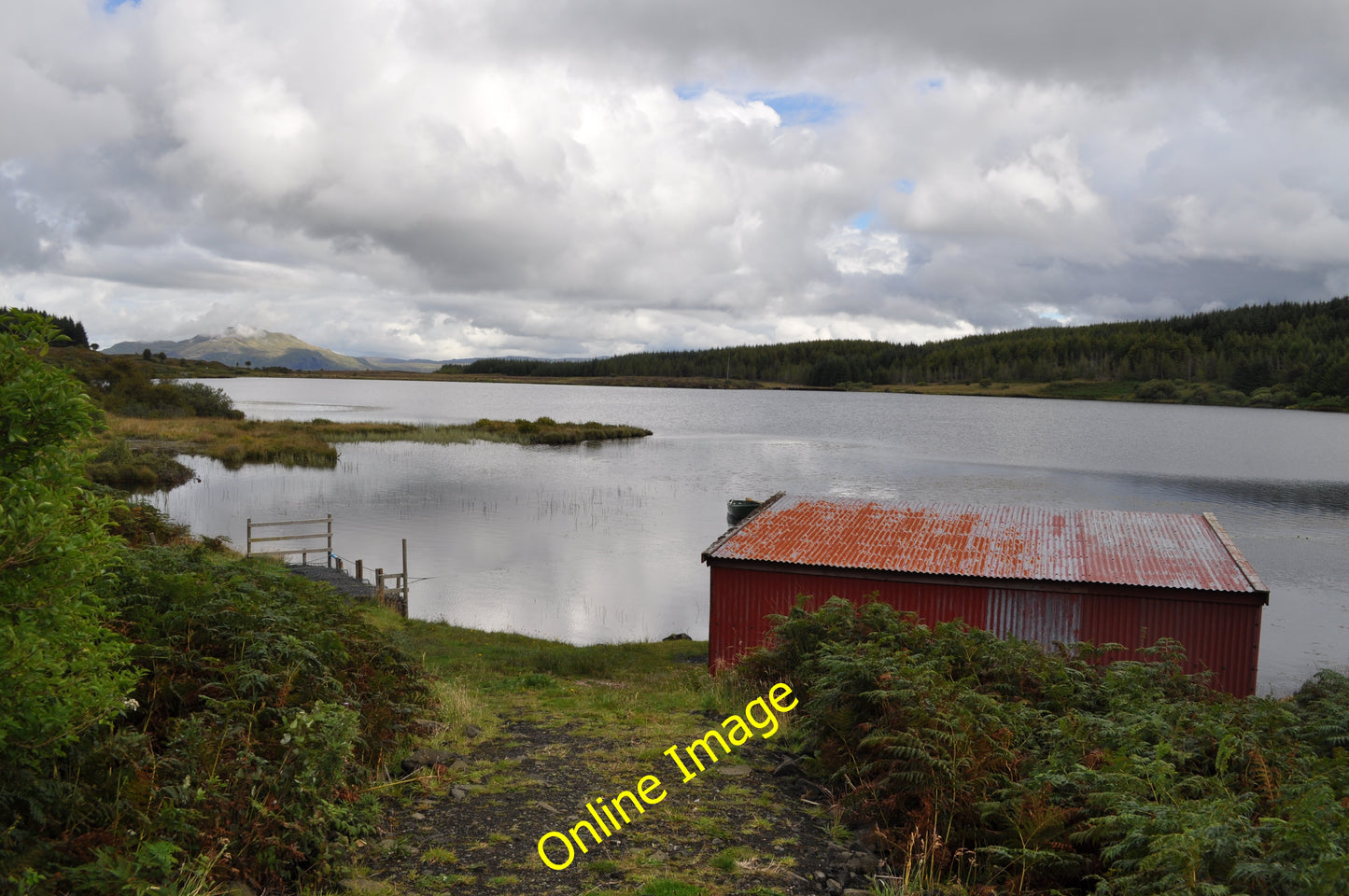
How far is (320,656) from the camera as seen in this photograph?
8.53 m

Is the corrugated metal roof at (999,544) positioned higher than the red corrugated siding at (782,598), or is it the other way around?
the corrugated metal roof at (999,544)

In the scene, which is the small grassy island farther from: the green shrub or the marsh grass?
the marsh grass

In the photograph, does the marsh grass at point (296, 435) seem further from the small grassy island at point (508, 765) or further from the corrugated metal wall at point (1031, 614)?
the small grassy island at point (508, 765)

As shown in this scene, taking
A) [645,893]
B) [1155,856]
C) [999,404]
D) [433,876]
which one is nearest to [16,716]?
[433,876]

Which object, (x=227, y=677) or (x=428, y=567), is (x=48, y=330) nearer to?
(x=227, y=677)

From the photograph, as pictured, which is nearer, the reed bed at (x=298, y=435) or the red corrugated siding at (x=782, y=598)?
the red corrugated siding at (x=782, y=598)

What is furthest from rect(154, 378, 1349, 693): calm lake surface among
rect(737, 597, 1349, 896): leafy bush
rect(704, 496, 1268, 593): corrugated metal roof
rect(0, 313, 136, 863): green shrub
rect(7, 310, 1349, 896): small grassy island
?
rect(0, 313, 136, 863): green shrub

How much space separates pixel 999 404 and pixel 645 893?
16552cm

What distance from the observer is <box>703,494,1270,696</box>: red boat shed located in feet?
51.8

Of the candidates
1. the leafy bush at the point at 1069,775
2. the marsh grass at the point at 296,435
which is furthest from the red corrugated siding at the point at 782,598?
the marsh grass at the point at 296,435

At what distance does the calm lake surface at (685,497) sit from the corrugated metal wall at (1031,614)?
817cm

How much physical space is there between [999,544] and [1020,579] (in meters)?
1.94

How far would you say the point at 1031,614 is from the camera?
648 inches

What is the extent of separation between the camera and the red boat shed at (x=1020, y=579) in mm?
15773
